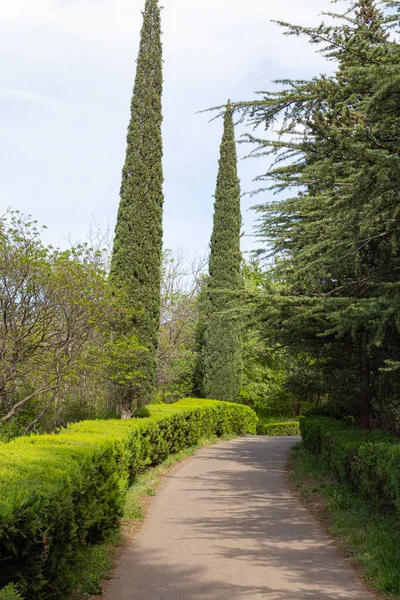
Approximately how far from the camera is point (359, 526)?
23.3 feet

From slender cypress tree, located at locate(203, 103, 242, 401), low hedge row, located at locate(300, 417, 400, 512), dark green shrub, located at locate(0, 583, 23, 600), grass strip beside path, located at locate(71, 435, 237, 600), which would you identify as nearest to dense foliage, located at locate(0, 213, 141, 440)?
grass strip beside path, located at locate(71, 435, 237, 600)

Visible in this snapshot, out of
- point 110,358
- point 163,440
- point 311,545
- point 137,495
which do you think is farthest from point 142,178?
point 311,545

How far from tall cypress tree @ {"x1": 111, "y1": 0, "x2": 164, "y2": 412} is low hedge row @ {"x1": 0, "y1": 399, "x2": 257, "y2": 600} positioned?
12.1 ft

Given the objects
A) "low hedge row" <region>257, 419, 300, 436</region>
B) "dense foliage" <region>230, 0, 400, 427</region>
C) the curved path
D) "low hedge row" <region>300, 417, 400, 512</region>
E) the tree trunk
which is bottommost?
"low hedge row" <region>257, 419, 300, 436</region>

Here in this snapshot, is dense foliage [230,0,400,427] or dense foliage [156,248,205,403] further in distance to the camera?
dense foliage [156,248,205,403]

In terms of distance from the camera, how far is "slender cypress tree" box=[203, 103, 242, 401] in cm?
2464

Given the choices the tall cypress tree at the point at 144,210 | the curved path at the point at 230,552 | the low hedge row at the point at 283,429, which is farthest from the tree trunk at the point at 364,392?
the low hedge row at the point at 283,429

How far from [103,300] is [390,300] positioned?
21.7ft

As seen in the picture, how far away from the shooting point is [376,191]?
22.8 feet

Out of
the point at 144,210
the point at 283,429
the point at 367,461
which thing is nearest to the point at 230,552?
the point at 367,461

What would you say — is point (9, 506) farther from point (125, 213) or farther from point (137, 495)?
point (125, 213)

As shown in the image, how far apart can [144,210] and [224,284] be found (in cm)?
1137

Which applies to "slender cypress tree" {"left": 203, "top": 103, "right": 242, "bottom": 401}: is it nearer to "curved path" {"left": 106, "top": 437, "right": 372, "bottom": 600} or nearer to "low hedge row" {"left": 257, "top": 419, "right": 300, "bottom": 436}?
"low hedge row" {"left": 257, "top": 419, "right": 300, "bottom": 436}

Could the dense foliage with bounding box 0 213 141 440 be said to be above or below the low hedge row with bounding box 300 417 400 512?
above
